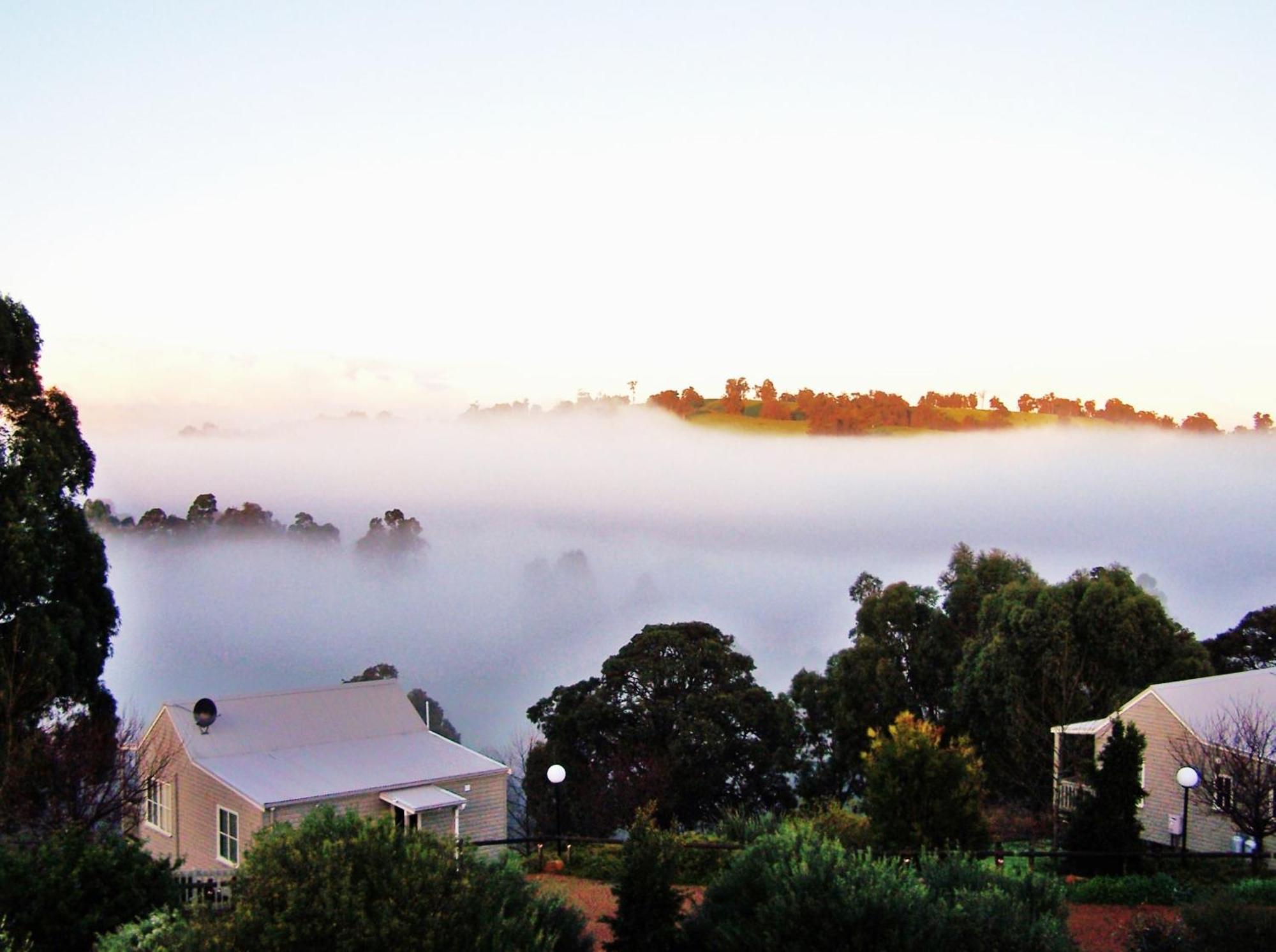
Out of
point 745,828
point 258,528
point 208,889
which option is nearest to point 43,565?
point 208,889

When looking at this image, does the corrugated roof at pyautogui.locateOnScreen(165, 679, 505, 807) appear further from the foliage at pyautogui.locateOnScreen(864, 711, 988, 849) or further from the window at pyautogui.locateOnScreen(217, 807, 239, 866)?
the foliage at pyautogui.locateOnScreen(864, 711, 988, 849)

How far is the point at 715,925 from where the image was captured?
9.24 meters

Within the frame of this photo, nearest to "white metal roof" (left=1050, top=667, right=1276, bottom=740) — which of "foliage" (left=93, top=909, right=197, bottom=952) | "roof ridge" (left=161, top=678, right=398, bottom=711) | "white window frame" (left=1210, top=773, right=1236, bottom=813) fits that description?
"white window frame" (left=1210, top=773, right=1236, bottom=813)

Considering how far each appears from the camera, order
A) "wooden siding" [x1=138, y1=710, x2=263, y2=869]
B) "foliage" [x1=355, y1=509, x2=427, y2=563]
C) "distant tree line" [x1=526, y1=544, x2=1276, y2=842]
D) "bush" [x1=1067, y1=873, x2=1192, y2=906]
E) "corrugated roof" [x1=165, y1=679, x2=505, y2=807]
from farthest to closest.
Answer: "foliage" [x1=355, y1=509, x2=427, y2=563]
"distant tree line" [x1=526, y1=544, x2=1276, y2=842]
"corrugated roof" [x1=165, y1=679, x2=505, y2=807]
"wooden siding" [x1=138, y1=710, x2=263, y2=869]
"bush" [x1=1067, y1=873, x2=1192, y2=906]

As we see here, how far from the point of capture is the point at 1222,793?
53.4 feet

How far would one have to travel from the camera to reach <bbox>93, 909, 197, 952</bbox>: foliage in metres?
7.52

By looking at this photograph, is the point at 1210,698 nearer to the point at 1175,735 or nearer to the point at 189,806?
the point at 1175,735

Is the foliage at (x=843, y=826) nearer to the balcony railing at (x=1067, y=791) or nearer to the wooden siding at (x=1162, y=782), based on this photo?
the balcony railing at (x=1067, y=791)

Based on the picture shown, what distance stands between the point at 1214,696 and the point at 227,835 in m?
17.8

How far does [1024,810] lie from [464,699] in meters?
43.4

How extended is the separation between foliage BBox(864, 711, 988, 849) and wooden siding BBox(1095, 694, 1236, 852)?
776cm

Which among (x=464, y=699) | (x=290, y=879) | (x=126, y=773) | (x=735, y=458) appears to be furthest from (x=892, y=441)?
(x=290, y=879)

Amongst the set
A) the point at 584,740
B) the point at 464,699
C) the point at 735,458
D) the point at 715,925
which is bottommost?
the point at 464,699

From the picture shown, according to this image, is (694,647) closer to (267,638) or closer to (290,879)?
(290,879)
